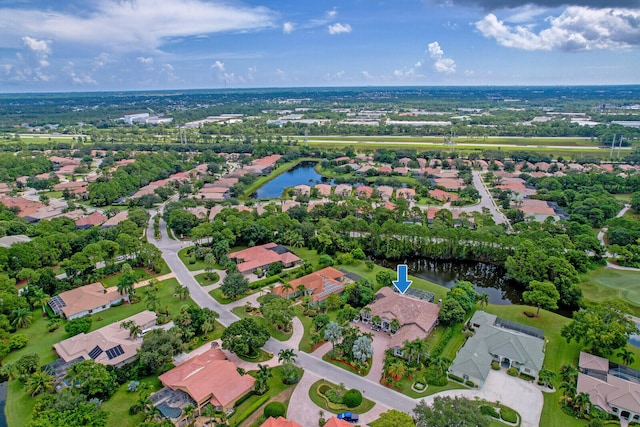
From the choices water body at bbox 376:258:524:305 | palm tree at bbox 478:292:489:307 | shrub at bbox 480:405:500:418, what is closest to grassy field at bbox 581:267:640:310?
water body at bbox 376:258:524:305

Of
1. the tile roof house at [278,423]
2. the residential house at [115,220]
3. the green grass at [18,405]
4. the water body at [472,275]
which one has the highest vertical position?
the residential house at [115,220]

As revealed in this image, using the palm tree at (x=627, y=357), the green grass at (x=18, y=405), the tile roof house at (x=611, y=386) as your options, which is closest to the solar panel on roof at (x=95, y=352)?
the green grass at (x=18, y=405)

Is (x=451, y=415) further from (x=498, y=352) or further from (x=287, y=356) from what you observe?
(x=287, y=356)

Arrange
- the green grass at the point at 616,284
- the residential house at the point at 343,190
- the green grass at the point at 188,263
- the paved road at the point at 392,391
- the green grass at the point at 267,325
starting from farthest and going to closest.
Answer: the residential house at the point at 343,190, the green grass at the point at 188,263, the green grass at the point at 616,284, the green grass at the point at 267,325, the paved road at the point at 392,391

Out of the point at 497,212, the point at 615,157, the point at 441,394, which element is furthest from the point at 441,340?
the point at 615,157

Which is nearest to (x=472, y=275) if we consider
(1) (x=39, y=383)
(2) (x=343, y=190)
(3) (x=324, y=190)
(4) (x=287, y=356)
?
(4) (x=287, y=356)

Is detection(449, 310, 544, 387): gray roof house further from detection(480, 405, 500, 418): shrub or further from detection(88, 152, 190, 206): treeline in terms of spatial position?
detection(88, 152, 190, 206): treeline

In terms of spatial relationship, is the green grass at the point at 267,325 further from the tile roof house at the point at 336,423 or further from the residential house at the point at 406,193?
the residential house at the point at 406,193
